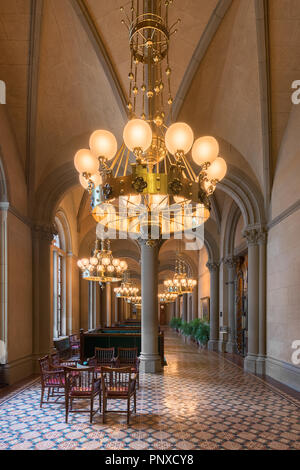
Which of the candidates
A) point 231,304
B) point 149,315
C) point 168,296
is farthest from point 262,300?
point 168,296

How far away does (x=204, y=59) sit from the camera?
28.3 ft

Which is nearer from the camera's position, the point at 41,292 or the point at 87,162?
the point at 87,162

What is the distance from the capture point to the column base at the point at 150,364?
10.5 meters

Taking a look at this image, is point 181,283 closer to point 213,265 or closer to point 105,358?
point 213,265

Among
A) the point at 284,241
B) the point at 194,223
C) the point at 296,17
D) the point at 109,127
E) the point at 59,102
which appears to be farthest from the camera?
the point at 109,127

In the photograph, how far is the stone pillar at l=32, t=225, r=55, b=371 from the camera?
10.3 metres

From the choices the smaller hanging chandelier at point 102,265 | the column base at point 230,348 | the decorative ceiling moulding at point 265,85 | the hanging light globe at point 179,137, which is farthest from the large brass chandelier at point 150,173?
the column base at point 230,348

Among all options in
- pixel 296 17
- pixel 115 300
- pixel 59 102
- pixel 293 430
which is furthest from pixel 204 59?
pixel 115 300

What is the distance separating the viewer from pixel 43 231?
10719 mm

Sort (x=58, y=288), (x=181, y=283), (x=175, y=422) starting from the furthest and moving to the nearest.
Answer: (x=181, y=283), (x=58, y=288), (x=175, y=422)

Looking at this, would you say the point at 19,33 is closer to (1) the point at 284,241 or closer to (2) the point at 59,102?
(2) the point at 59,102

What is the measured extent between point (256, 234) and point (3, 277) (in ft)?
22.6

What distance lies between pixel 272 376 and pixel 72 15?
31.8 ft

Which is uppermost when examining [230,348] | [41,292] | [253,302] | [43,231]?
[43,231]
